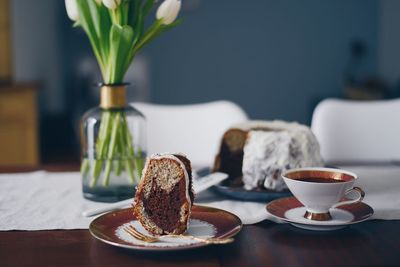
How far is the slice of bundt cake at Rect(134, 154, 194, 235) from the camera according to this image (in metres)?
0.92

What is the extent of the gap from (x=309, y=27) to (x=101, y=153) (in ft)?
13.7

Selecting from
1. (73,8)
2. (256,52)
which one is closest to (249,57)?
(256,52)

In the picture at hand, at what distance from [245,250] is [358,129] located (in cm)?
109

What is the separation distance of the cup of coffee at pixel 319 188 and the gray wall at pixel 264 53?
412cm

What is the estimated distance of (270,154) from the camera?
1.18m

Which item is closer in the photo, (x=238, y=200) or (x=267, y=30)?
(x=238, y=200)

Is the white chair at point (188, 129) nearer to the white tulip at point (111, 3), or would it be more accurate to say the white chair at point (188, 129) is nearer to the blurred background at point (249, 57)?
the white tulip at point (111, 3)

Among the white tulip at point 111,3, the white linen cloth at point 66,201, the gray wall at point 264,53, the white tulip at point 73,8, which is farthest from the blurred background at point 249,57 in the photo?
the white tulip at point 111,3

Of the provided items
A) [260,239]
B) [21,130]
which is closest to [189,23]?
[21,130]

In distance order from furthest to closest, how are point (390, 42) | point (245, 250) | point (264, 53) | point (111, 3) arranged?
point (264, 53) → point (390, 42) → point (111, 3) → point (245, 250)

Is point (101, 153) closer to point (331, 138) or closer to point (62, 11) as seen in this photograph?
point (331, 138)

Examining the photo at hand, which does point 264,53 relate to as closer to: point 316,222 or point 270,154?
point 270,154

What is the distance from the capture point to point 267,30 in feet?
16.8

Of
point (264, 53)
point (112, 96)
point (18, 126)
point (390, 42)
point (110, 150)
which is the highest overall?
point (390, 42)
